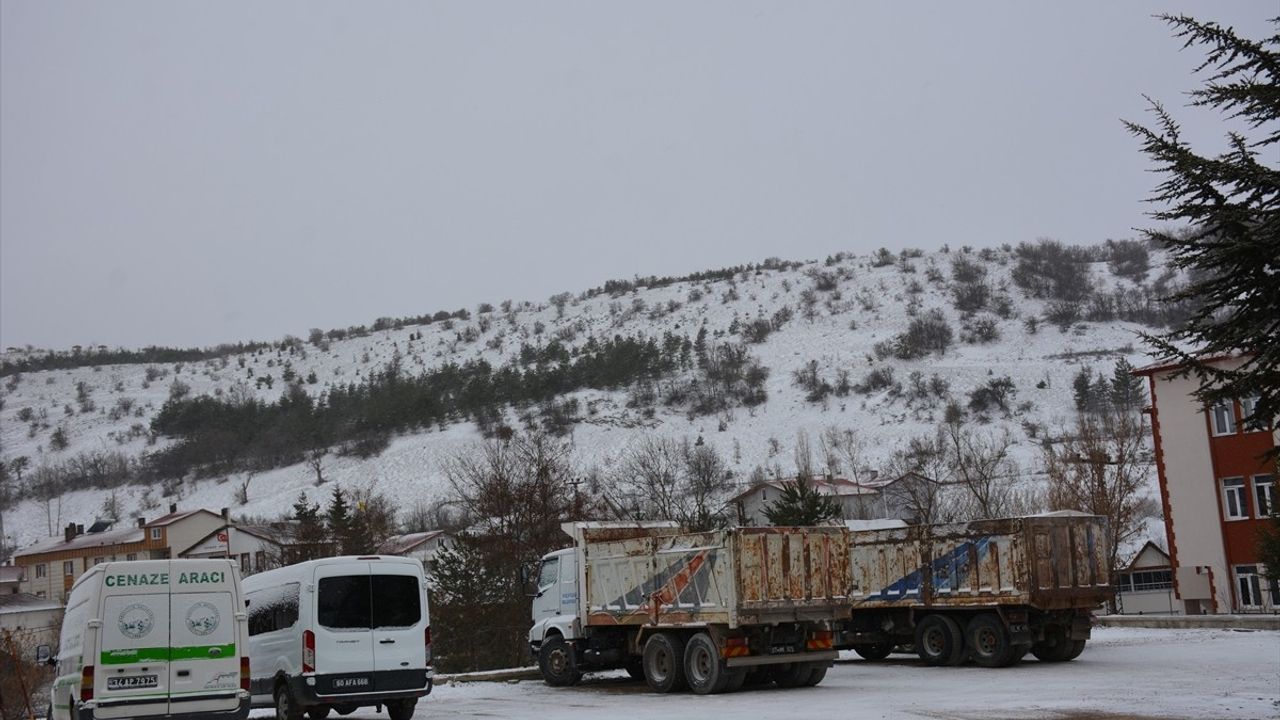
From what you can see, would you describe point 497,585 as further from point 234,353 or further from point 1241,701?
point 234,353

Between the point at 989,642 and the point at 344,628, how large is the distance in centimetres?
1216

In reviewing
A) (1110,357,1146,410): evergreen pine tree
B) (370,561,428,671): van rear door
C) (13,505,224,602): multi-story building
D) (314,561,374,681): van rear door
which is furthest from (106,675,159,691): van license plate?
(1110,357,1146,410): evergreen pine tree

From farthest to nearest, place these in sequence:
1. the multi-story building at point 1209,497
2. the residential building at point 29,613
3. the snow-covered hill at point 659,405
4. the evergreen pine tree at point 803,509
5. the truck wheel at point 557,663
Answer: the snow-covered hill at point 659,405 < the residential building at point 29,613 < the multi-story building at point 1209,497 < the evergreen pine tree at point 803,509 < the truck wheel at point 557,663

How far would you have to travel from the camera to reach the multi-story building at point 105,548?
8838 centimetres

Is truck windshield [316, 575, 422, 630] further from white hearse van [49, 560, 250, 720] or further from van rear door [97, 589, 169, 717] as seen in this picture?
van rear door [97, 589, 169, 717]

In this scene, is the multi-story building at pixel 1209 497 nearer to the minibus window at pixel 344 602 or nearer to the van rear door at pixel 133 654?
the minibus window at pixel 344 602

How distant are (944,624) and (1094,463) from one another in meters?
30.3

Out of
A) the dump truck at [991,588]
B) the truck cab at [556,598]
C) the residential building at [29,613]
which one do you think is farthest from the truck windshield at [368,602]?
the residential building at [29,613]

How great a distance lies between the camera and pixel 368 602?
16.9 metres

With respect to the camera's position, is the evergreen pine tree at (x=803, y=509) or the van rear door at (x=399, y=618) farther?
the evergreen pine tree at (x=803, y=509)

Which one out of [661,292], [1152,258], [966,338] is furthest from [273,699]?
[1152,258]

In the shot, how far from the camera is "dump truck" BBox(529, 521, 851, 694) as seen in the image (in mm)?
18797

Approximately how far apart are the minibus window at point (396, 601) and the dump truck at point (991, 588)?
8.29 metres

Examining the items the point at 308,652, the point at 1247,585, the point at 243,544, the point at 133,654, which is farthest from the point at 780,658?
the point at 243,544
